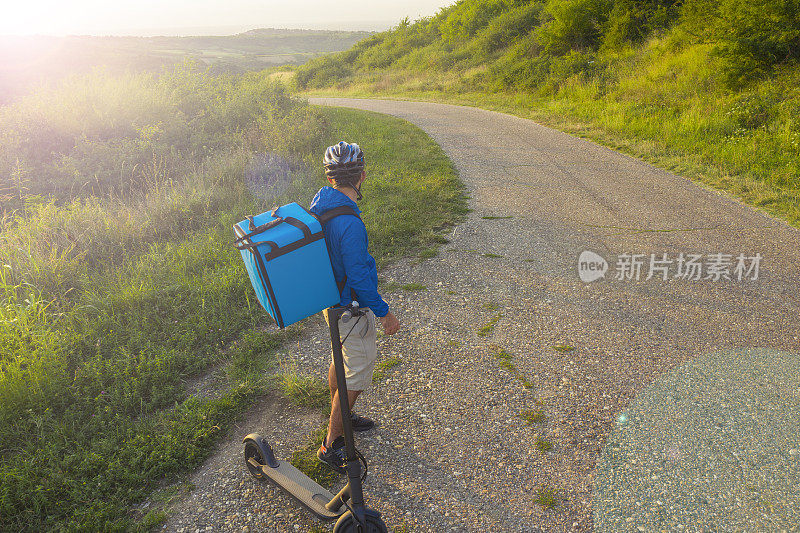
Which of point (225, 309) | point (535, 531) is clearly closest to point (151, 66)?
point (225, 309)

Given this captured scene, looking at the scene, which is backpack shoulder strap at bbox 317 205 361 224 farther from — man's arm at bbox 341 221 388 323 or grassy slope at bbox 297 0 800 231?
grassy slope at bbox 297 0 800 231

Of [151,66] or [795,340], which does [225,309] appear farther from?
[151,66]

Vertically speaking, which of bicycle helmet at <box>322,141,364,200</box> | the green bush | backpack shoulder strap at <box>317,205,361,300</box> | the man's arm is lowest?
the man's arm

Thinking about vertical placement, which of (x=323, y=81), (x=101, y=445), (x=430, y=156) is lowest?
(x=101, y=445)

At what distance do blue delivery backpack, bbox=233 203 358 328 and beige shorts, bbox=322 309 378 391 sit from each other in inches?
17.8

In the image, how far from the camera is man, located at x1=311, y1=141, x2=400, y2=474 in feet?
8.98

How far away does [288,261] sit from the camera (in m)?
2.45

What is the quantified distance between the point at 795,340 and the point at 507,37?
25153mm

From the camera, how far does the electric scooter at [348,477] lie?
103 inches

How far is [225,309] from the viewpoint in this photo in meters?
5.57

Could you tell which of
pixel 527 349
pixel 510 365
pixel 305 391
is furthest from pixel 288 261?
pixel 527 349

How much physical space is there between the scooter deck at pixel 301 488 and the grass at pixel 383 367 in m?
1.35

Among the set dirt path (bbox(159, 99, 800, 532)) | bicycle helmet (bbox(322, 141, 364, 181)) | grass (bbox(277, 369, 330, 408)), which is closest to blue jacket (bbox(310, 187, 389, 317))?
bicycle helmet (bbox(322, 141, 364, 181))

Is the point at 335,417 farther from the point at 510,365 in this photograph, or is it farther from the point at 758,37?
the point at 758,37
